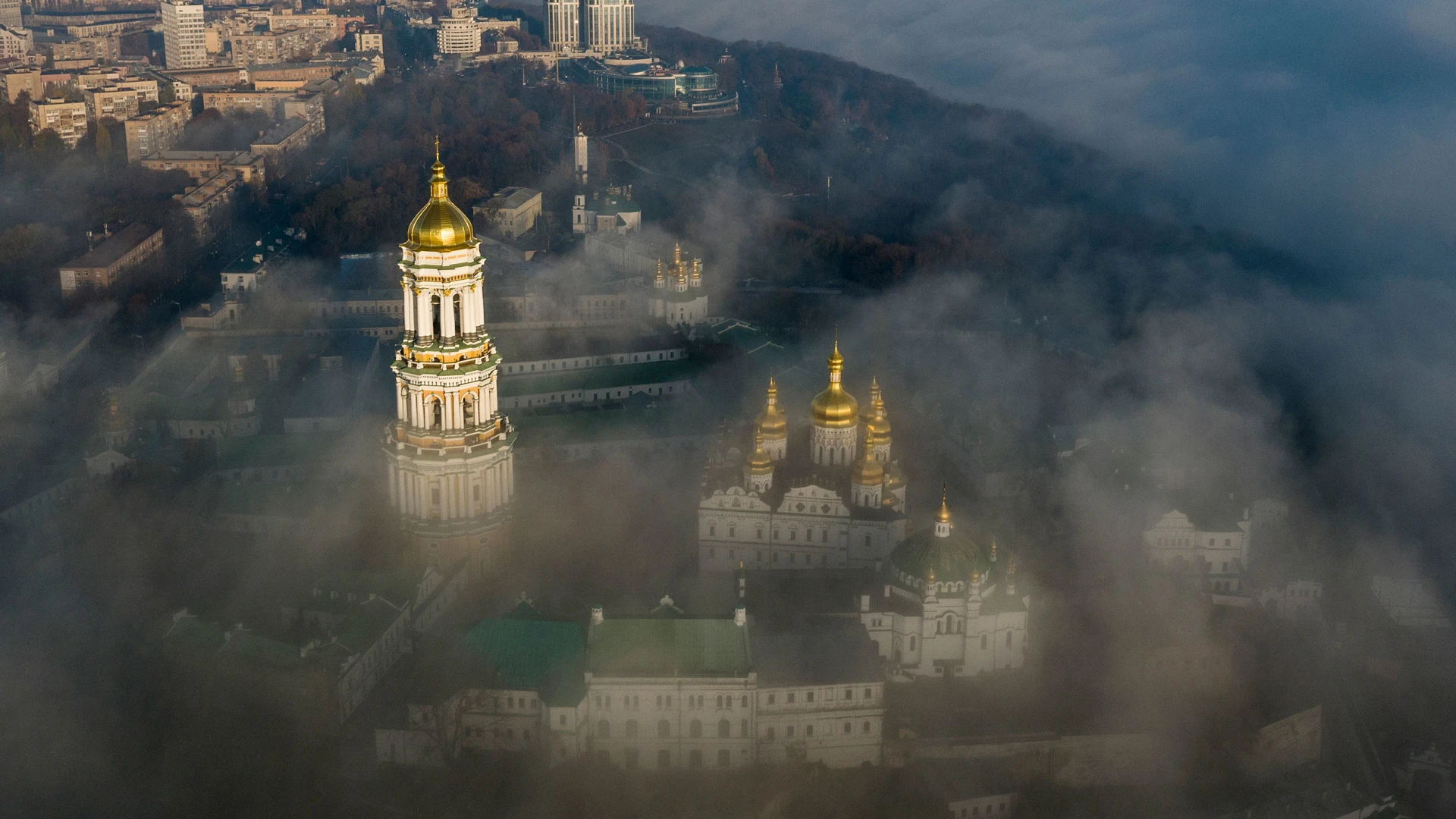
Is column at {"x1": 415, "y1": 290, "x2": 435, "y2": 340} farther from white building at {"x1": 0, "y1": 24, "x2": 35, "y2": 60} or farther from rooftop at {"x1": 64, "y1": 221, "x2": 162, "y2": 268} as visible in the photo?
white building at {"x1": 0, "y1": 24, "x2": 35, "y2": 60}

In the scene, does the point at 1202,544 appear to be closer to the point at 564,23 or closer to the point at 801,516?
the point at 801,516

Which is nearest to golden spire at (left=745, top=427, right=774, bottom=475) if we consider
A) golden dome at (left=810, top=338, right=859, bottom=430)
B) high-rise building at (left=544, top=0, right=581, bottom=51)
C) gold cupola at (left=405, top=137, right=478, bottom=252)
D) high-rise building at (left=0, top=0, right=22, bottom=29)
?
golden dome at (left=810, top=338, right=859, bottom=430)

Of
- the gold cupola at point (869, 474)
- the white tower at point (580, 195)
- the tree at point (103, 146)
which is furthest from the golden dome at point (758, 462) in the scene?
the tree at point (103, 146)

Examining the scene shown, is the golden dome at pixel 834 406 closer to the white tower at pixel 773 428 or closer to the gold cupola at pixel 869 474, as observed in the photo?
the white tower at pixel 773 428

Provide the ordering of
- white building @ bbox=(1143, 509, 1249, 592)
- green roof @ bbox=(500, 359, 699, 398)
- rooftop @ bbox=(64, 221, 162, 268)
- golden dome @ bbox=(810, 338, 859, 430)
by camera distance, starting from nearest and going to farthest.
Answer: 1. white building @ bbox=(1143, 509, 1249, 592)
2. golden dome @ bbox=(810, 338, 859, 430)
3. green roof @ bbox=(500, 359, 699, 398)
4. rooftop @ bbox=(64, 221, 162, 268)

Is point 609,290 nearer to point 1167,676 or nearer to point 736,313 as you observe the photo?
point 736,313

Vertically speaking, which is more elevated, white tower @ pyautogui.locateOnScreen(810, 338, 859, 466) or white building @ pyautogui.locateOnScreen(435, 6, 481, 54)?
white tower @ pyautogui.locateOnScreen(810, 338, 859, 466)

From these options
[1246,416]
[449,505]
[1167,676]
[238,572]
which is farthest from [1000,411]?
[238,572]
